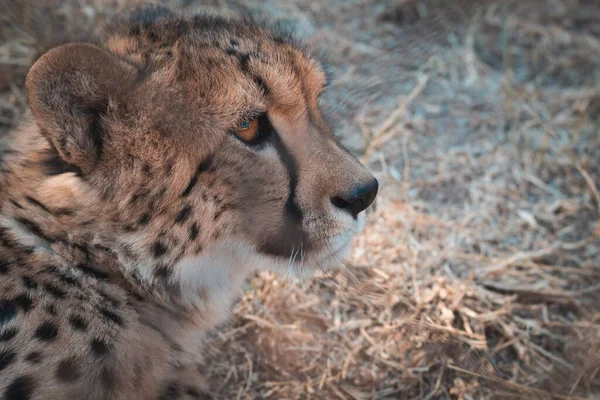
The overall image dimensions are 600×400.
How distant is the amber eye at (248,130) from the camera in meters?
1.65

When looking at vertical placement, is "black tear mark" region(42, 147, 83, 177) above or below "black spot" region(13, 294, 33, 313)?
above

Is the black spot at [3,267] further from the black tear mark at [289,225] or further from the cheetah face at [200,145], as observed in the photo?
the black tear mark at [289,225]

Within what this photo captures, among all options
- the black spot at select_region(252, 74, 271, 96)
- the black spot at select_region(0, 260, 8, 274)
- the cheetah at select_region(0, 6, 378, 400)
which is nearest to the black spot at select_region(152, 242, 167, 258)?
the cheetah at select_region(0, 6, 378, 400)

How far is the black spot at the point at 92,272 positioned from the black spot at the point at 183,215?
213 millimetres

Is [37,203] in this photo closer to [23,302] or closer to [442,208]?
[23,302]

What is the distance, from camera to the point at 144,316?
1717 mm

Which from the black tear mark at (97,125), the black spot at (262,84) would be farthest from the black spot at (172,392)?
the black spot at (262,84)

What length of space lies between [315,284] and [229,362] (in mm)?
424

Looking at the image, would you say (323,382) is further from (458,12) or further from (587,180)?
(458,12)

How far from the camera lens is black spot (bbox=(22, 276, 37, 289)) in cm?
157

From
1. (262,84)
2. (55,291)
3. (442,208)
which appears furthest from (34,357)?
(442,208)

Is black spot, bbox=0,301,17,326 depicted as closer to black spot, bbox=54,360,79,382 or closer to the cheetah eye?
black spot, bbox=54,360,79,382

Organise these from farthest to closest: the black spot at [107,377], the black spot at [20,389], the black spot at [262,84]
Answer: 1. the black spot at [262,84]
2. the black spot at [107,377]
3. the black spot at [20,389]

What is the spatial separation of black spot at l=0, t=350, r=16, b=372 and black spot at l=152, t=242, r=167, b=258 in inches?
14.4
